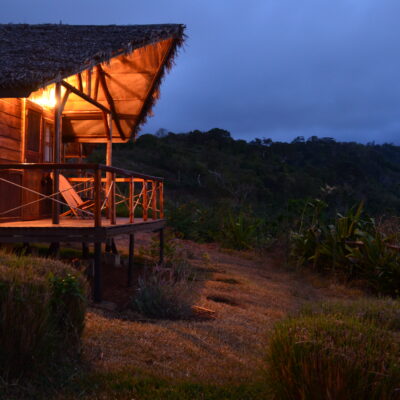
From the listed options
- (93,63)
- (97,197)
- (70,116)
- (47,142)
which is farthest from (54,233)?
(70,116)

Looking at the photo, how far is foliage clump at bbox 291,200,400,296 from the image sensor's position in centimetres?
1006

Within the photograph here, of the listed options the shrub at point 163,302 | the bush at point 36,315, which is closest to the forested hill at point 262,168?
the shrub at point 163,302

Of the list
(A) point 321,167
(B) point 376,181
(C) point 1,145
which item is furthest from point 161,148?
(C) point 1,145

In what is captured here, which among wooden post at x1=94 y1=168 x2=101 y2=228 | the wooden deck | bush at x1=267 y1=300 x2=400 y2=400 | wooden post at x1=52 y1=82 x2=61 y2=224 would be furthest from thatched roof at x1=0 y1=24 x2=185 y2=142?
bush at x1=267 y1=300 x2=400 y2=400

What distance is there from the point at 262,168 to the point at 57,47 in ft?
105

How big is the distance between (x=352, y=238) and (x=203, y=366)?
A: 7.82 m

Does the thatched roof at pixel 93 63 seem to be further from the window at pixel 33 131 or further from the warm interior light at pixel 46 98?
the window at pixel 33 131

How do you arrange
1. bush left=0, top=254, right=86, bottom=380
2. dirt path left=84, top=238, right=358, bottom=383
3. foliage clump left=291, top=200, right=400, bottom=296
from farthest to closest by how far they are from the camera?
foliage clump left=291, top=200, right=400, bottom=296 < dirt path left=84, top=238, right=358, bottom=383 < bush left=0, top=254, right=86, bottom=380

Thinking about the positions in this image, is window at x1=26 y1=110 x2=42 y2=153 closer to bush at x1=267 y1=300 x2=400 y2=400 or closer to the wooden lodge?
the wooden lodge

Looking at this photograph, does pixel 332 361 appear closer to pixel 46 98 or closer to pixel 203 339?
pixel 203 339

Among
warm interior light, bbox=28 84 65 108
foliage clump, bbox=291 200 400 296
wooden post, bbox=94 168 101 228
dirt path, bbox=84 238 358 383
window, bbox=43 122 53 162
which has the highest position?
warm interior light, bbox=28 84 65 108

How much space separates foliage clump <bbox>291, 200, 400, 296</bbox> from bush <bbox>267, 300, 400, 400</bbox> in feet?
21.8

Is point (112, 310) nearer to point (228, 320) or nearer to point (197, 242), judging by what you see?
point (228, 320)

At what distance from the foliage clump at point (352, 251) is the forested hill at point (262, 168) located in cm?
1471
